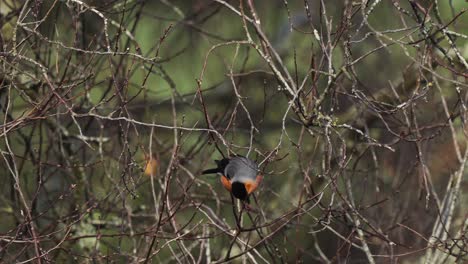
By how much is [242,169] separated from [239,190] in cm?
18

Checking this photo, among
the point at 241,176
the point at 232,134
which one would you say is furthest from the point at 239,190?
the point at 232,134

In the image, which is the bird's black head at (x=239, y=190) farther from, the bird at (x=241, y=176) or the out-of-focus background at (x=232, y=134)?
the out-of-focus background at (x=232, y=134)

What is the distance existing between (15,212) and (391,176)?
14.5ft

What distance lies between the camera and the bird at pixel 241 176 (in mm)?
5400

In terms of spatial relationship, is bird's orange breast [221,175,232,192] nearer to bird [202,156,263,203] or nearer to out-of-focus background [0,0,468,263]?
bird [202,156,263,203]

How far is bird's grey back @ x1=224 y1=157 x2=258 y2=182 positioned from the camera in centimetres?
534

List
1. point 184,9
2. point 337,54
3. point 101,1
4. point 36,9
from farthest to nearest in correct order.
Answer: point 184,9
point 337,54
point 101,1
point 36,9

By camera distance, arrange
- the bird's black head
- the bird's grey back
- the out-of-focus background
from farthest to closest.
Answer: the bird's black head, the bird's grey back, the out-of-focus background

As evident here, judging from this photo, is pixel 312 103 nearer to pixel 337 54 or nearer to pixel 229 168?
pixel 229 168

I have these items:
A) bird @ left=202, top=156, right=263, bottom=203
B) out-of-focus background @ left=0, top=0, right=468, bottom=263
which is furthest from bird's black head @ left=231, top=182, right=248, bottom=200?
out-of-focus background @ left=0, top=0, right=468, bottom=263

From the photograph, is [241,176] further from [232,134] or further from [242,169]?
[232,134]

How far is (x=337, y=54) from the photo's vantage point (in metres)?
9.64

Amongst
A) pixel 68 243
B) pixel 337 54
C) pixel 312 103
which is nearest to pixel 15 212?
pixel 68 243

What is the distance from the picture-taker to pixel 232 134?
5.57m
